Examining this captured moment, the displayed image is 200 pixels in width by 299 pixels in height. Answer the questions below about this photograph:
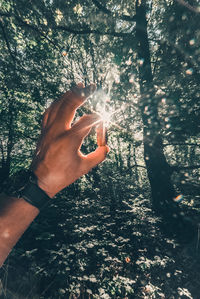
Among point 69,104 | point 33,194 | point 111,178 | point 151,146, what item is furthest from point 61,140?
point 111,178

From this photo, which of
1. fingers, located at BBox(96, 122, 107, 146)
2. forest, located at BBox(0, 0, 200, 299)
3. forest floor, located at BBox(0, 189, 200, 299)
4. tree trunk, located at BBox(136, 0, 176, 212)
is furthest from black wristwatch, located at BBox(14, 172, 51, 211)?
tree trunk, located at BBox(136, 0, 176, 212)

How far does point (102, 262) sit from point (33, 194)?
4.24 meters

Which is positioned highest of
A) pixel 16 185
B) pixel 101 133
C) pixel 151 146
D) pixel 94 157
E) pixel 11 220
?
pixel 151 146

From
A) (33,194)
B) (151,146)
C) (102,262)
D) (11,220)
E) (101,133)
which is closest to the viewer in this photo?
(11,220)

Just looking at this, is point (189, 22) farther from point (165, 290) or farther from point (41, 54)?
point (165, 290)

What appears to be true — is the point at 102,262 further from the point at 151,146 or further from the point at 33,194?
the point at 151,146

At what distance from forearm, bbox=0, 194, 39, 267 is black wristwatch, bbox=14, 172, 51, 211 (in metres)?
0.03

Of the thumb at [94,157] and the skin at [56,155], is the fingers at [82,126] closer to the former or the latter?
the skin at [56,155]

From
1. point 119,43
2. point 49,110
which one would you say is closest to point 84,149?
point 119,43

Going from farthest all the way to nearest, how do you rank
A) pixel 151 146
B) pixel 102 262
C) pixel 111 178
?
pixel 111 178, pixel 151 146, pixel 102 262

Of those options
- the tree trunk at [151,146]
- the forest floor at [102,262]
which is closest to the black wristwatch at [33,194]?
the forest floor at [102,262]

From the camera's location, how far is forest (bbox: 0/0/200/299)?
3830 mm

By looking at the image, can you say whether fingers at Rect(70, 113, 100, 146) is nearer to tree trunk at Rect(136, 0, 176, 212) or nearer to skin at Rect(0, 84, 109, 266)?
skin at Rect(0, 84, 109, 266)

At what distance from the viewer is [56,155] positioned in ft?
3.39
